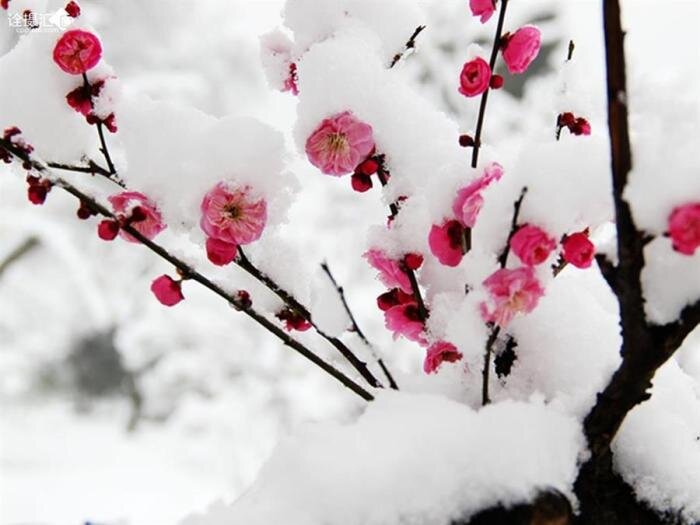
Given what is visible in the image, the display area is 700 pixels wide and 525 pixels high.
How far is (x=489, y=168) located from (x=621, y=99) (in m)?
0.23

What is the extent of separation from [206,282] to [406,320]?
26cm

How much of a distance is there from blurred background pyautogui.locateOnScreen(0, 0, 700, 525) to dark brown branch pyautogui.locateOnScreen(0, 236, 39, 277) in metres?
0.02

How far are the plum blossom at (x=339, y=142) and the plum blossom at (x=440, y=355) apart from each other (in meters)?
0.25

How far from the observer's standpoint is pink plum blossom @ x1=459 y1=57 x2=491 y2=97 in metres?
0.82

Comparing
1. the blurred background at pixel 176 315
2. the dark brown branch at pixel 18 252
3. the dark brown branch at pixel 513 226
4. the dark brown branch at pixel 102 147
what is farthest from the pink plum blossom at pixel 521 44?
the dark brown branch at pixel 18 252

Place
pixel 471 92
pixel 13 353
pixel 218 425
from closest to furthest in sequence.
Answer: pixel 471 92 → pixel 218 425 → pixel 13 353

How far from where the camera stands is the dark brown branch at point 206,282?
777mm

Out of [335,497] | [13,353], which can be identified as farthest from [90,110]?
[13,353]

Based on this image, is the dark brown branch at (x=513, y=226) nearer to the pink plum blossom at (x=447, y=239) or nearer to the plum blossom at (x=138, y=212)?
the pink plum blossom at (x=447, y=239)

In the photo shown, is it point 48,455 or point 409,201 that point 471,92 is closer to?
point 409,201

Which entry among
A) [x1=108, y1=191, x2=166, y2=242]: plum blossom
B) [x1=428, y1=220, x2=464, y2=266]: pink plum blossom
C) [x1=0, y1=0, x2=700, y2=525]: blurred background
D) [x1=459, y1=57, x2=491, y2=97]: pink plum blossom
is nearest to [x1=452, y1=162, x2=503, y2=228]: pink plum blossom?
[x1=428, y1=220, x2=464, y2=266]: pink plum blossom

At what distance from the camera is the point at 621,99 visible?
510mm

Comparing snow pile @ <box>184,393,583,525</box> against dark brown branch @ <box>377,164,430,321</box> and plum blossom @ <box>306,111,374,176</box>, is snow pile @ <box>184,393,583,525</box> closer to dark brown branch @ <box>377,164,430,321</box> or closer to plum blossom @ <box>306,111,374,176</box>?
dark brown branch @ <box>377,164,430,321</box>

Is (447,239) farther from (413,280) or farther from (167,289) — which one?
(167,289)
